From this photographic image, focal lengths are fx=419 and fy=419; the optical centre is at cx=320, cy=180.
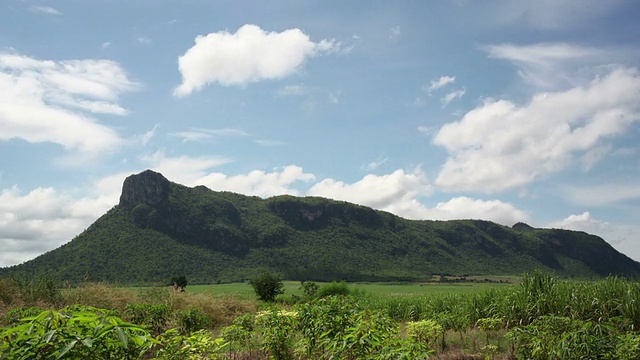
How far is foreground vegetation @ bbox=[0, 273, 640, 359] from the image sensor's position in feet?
7.26

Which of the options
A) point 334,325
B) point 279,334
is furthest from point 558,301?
point 334,325

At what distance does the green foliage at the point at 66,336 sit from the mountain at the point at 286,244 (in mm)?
66502

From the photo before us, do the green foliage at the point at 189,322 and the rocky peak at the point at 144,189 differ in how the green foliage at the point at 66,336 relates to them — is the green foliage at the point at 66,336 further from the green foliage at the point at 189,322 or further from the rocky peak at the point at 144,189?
the rocky peak at the point at 144,189

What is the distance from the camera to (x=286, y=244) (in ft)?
337

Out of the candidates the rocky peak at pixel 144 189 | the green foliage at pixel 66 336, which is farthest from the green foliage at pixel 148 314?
the rocky peak at pixel 144 189

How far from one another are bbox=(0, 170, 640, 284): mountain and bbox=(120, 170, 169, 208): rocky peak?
0.26 meters

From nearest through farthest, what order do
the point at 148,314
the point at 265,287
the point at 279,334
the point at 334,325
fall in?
1. the point at 334,325
2. the point at 279,334
3. the point at 148,314
4. the point at 265,287

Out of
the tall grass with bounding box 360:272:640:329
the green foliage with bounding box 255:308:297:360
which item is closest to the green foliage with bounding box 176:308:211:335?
the tall grass with bounding box 360:272:640:329

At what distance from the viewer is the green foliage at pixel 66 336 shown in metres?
2.04

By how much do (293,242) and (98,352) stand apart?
103 meters

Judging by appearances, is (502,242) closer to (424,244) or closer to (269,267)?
(424,244)

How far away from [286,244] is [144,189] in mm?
37770

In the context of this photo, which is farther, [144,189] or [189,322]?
[144,189]

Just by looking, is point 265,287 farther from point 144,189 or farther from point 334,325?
point 144,189
